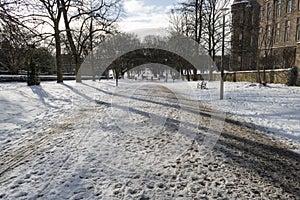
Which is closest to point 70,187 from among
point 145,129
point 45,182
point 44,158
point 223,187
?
point 45,182

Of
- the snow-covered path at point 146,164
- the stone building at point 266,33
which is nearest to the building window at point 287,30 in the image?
the stone building at point 266,33

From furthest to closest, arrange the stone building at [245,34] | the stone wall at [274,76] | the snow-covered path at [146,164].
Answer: the stone building at [245,34], the stone wall at [274,76], the snow-covered path at [146,164]

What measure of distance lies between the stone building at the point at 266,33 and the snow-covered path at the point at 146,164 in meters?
18.0

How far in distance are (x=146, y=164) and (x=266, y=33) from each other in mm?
24115

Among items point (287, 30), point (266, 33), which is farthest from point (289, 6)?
point (266, 33)

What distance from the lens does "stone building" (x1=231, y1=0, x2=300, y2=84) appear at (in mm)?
26750

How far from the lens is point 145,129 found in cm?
652

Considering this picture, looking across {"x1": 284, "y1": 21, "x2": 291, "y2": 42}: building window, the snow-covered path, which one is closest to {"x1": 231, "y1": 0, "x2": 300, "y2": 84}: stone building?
{"x1": 284, "y1": 21, "x2": 291, "y2": 42}: building window

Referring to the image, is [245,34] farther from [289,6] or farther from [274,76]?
[274,76]

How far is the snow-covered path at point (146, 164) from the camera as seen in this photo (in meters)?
3.19

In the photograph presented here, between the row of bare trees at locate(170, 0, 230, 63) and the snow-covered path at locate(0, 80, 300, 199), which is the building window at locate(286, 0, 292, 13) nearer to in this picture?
the row of bare trees at locate(170, 0, 230, 63)

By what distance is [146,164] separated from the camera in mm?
4070

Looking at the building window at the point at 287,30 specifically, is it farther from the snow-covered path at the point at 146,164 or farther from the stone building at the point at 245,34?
the snow-covered path at the point at 146,164

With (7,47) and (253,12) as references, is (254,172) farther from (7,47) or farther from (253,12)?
(253,12)
